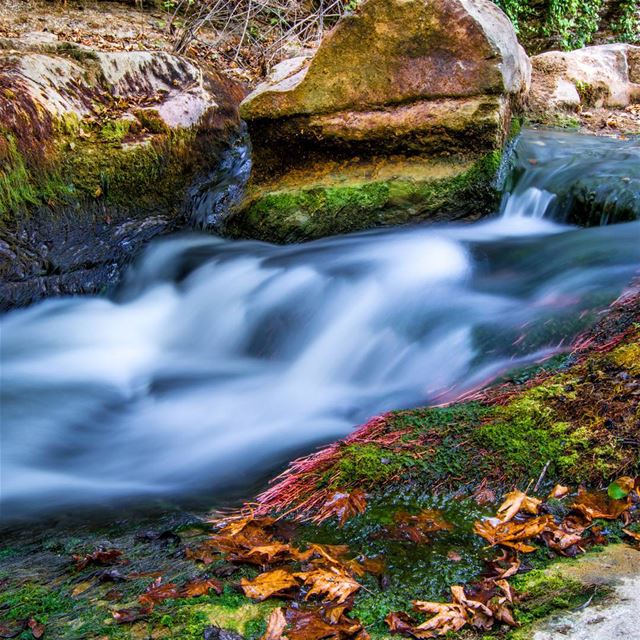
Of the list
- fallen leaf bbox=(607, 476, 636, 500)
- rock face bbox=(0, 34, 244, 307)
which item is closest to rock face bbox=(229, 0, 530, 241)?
rock face bbox=(0, 34, 244, 307)

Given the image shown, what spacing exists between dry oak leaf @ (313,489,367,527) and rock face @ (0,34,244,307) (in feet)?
13.6

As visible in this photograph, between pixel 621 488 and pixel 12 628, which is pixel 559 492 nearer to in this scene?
pixel 621 488

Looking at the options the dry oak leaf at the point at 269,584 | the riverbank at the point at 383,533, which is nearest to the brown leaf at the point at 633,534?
the riverbank at the point at 383,533

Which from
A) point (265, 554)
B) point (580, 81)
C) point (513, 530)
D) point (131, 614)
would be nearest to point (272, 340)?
point (265, 554)

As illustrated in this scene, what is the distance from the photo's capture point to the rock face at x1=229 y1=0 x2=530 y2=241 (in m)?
5.74

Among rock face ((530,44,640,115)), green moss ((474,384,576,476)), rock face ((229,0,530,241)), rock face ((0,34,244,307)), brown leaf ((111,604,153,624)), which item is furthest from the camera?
rock face ((530,44,640,115))

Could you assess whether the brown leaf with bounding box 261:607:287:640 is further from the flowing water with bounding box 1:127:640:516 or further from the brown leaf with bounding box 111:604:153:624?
the flowing water with bounding box 1:127:640:516

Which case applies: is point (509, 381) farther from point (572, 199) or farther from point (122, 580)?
point (572, 199)

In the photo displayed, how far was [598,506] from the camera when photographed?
6.76ft

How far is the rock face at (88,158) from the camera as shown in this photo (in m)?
5.39

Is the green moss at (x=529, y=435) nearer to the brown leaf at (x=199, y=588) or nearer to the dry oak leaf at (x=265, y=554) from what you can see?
the dry oak leaf at (x=265, y=554)

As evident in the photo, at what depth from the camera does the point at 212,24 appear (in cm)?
952

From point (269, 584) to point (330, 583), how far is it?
176 millimetres

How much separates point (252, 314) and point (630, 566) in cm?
358
